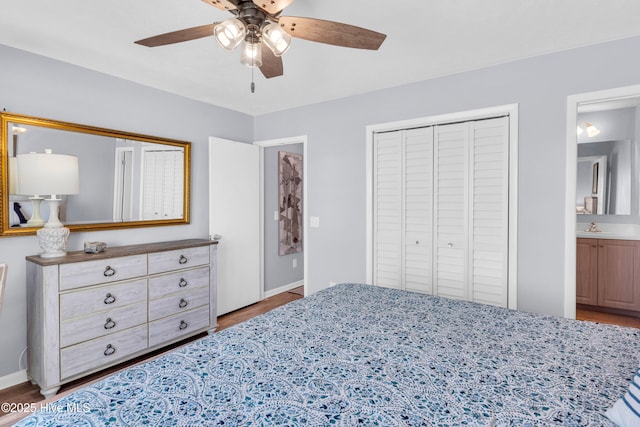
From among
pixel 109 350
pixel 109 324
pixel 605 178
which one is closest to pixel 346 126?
pixel 109 324

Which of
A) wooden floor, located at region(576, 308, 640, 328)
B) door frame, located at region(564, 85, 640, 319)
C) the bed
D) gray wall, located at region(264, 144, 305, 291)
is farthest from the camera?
gray wall, located at region(264, 144, 305, 291)

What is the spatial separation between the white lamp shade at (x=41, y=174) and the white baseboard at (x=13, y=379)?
1.31m

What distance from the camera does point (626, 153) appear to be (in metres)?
3.88

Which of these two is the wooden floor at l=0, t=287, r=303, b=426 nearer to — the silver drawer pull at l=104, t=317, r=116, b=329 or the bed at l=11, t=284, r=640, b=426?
the silver drawer pull at l=104, t=317, r=116, b=329

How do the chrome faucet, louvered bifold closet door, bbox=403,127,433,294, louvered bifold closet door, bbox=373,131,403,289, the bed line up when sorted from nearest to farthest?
the bed → louvered bifold closet door, bbox=403,127,433,294 → louvered bifold closet door, bbox=373,131,403,289 → the chrome faucet

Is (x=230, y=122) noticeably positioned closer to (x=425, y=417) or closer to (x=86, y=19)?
(x=86, y=19)

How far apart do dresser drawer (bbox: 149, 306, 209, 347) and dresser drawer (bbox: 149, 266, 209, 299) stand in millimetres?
232

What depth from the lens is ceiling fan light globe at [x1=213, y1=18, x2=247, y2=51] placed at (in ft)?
4.86

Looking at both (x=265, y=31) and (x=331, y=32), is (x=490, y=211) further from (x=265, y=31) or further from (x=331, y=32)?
(x=265, y=31)

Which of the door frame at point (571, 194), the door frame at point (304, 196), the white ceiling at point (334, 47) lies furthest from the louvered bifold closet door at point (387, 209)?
the door frame at point (571, 194)

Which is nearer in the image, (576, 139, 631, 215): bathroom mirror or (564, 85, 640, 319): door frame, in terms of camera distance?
(564, 85, 640, 319): door frame

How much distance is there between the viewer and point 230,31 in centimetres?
149

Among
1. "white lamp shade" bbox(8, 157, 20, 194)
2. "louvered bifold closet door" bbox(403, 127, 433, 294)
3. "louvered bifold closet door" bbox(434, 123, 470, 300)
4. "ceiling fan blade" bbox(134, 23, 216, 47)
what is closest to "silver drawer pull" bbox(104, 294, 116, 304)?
"white lamp shade" bbox(8, 157, 20, 194)

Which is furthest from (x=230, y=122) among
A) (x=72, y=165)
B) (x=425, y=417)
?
(x=425, y=417)
